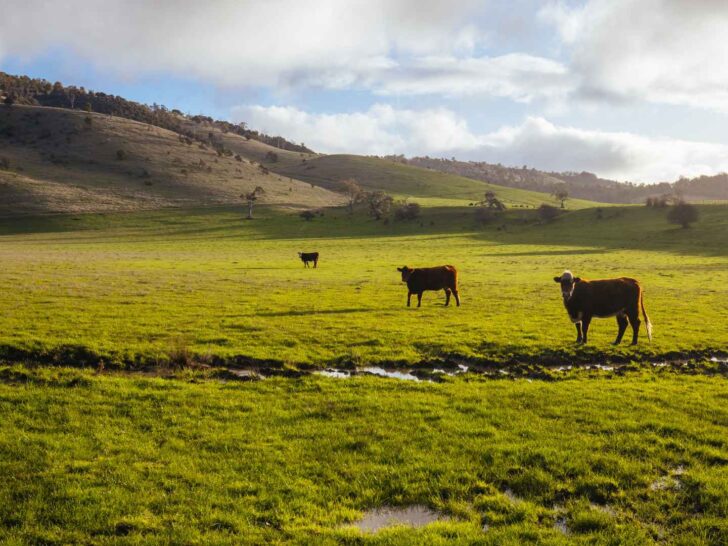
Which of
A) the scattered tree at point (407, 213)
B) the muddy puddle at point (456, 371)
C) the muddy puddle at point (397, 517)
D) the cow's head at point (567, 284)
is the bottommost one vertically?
the muddy puddle at point (397, 517)

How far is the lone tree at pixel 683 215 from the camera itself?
3610 inches

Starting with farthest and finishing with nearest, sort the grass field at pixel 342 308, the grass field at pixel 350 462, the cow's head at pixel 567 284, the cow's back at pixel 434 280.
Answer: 1. the cow's back at pixel 434 280
2. the cow's head at pixel 567 284
3. the grass field at pixel 342 308
4. the grass field at pixel 350 462

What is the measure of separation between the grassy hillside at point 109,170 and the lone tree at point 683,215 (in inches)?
3399

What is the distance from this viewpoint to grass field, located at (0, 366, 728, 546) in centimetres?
701

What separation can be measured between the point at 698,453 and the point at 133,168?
160 meters

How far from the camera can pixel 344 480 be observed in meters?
8.33

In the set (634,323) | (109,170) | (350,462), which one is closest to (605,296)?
(634,323)

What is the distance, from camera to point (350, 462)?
883cm

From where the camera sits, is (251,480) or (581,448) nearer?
(251,480)

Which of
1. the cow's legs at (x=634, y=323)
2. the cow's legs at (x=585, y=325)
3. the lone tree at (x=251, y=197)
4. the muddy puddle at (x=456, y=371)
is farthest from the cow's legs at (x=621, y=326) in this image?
the lone tree at (x=251, y=197)

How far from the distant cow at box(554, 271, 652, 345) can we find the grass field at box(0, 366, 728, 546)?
18.4ft

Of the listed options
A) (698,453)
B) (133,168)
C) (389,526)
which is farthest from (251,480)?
(133,168)

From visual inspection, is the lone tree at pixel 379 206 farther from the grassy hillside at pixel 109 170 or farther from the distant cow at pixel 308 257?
the distant cow at pixel 308 257

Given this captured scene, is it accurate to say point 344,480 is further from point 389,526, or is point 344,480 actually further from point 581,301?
point 581,301
